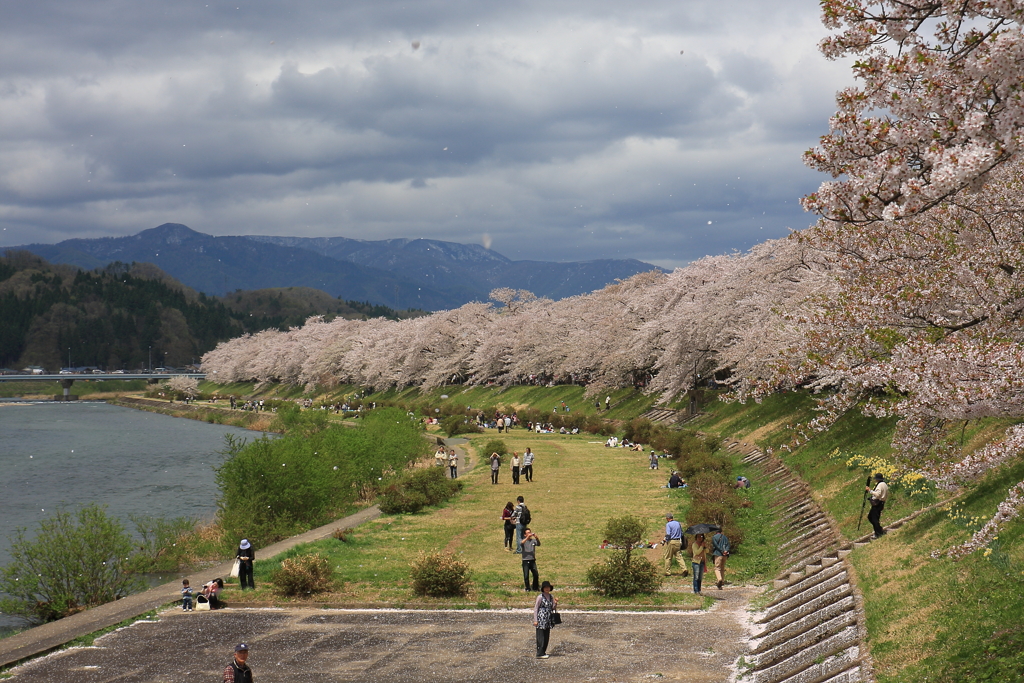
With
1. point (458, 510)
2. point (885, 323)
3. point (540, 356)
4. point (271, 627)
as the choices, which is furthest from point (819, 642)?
point (540, 356)

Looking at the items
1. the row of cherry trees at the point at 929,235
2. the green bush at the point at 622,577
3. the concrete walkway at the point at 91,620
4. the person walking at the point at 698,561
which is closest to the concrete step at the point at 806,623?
the row of cherry trees at the point at 929,235

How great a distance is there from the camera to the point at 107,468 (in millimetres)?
61656

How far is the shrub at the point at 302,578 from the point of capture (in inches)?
894

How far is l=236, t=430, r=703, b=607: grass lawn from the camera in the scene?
2284cm

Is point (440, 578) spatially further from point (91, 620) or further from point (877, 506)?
point (877, 506)

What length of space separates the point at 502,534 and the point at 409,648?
43.8 ft

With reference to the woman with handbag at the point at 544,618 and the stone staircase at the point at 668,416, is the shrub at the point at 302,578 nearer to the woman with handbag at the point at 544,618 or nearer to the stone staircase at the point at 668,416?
the woman with handbag at the point at 544,618

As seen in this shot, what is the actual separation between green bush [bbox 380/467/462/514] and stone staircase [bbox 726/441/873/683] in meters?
16.6

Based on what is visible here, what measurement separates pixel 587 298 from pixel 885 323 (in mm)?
96286

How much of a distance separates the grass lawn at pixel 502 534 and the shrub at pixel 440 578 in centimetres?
42

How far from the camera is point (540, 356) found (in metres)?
95.2

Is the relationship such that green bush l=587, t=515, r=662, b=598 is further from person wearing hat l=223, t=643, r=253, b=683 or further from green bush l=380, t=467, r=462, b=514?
green bush l=380, t=467, r=462, b=514

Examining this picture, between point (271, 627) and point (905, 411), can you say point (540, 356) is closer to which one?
point (271, 627)

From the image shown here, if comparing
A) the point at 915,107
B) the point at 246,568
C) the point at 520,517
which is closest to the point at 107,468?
the point at 246,568
